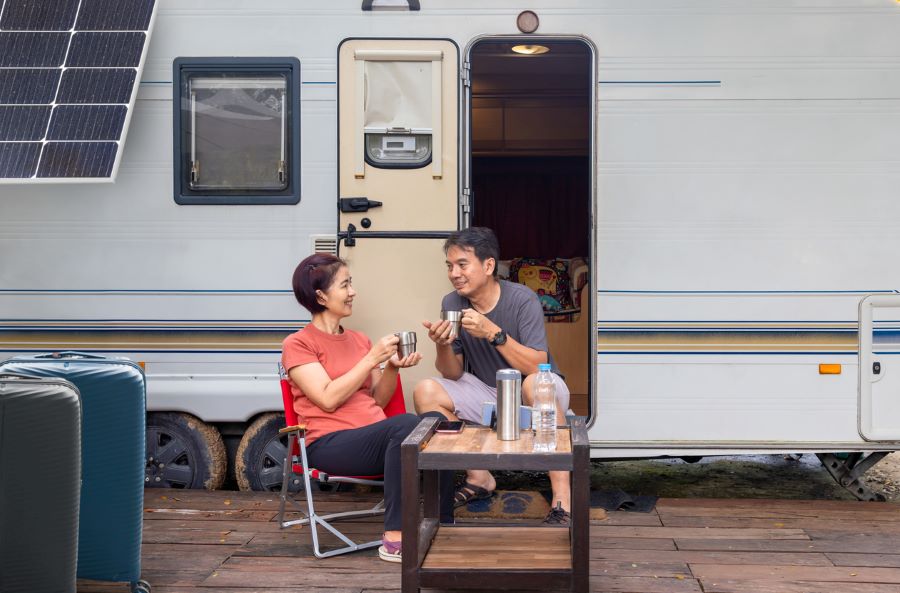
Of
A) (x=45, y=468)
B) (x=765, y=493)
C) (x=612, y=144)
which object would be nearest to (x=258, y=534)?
(x=45, y=468)

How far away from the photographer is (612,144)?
4.70m

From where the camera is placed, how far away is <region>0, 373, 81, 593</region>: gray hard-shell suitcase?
2965 mm

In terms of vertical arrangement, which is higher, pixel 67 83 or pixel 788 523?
pixel 67 83

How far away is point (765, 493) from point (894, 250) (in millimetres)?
1525

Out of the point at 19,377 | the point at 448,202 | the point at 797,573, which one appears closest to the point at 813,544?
the point at 797,573

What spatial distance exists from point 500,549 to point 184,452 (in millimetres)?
2010

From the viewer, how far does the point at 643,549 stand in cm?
407

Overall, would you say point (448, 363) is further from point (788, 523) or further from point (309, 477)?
point (788, 523)

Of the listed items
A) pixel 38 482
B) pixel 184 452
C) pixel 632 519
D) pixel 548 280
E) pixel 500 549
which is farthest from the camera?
pixel 548 280

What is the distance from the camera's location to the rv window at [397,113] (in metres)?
4.74

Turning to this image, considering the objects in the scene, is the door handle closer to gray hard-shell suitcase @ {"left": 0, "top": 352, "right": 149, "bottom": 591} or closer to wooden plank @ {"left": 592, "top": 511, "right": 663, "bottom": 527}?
gray hard-shell suitcase @ {"left": 0, "top": 352, "right": 149, "bottom": 591}

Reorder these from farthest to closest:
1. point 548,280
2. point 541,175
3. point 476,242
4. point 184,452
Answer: point 541,175, point 548,280, point 184,452, point 476,242

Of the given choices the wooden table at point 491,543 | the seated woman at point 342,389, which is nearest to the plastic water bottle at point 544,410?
the wooden table at point 491,543

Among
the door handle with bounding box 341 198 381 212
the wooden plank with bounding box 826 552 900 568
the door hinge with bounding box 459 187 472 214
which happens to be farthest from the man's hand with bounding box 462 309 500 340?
the wooden plank with bounding box 826 552 900 568
